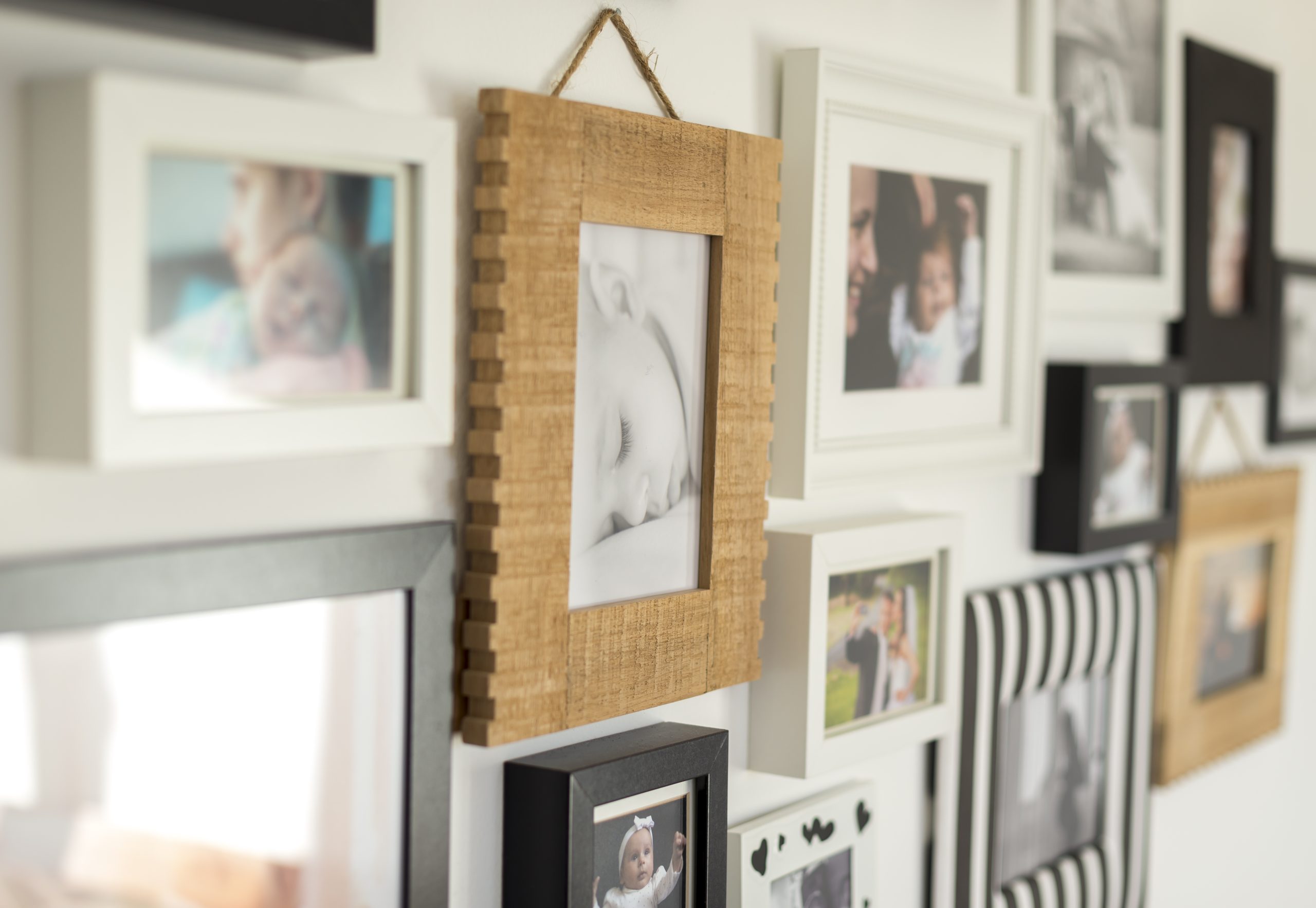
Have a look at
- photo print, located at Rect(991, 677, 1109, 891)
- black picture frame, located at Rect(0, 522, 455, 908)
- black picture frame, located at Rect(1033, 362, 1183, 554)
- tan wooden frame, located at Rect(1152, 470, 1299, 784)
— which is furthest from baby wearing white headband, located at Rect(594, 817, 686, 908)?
tan wooden frame, located at Rect(1152, 470, 1299, 784)

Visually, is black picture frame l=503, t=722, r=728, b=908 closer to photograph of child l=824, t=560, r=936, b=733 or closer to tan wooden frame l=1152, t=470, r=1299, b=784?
photograph of child l=824, t=560, r=936, b=733

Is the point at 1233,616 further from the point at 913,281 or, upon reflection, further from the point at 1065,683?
the point at 913,281

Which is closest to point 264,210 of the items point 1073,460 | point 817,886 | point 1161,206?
point 817,886

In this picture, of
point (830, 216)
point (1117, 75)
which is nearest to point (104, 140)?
point (830, 216)

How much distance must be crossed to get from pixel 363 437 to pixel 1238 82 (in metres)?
1.45

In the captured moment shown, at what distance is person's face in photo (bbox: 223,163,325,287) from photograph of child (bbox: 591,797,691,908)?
0.45 m

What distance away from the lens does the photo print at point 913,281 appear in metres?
1.14

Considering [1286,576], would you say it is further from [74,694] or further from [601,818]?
[74,694]

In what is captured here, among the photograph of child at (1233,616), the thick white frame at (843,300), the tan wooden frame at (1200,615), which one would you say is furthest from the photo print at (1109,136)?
the photograph of child at (1233,616)

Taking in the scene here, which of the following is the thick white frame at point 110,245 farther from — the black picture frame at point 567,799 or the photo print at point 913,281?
the photo print at point 913,281

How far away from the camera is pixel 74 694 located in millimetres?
658

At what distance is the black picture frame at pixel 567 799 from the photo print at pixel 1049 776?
60 centimetres

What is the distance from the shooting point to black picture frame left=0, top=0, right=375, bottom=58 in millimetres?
623

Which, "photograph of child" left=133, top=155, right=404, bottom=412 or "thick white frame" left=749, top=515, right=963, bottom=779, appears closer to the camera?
"photograph of child" left=133, top=155, right=404, bottom=412
